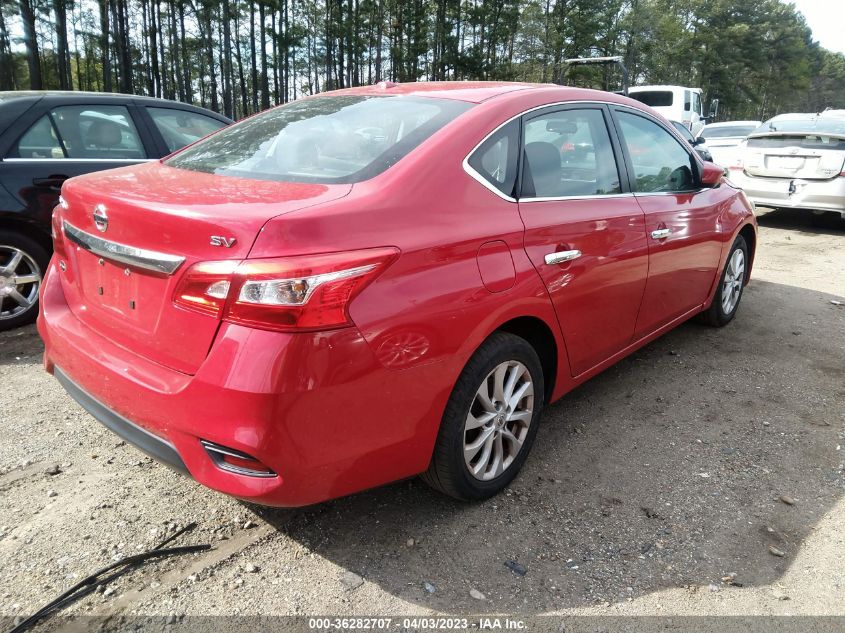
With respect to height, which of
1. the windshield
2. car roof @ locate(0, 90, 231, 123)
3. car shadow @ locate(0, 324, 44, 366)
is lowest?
car shadow @ locate(0, 324, 44, 366)

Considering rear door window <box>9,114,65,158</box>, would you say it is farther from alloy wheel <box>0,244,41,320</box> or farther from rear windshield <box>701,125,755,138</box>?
rear windshield <box>701,125,755,138</box>

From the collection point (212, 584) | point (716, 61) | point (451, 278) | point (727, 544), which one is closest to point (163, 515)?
point (212, 584)

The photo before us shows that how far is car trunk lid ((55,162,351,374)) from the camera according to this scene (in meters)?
1.82

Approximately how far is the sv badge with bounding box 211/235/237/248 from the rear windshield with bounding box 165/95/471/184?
19.7 inches

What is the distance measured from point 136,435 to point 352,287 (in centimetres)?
92

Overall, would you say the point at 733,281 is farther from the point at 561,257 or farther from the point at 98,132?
the point at 98,132

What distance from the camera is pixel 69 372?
2330 millimetres

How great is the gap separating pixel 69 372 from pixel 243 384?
102cm

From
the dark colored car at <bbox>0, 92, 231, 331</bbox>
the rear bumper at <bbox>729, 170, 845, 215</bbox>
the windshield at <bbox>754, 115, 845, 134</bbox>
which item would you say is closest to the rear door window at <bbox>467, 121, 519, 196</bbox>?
the dark colored car at <bbox>0, 92, 231, 331</bbox>

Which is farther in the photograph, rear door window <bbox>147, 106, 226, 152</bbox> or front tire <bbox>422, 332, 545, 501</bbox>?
rear door window <bbox>147, 106, 226, 152</bbox>

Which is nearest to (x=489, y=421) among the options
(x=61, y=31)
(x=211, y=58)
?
(x=61, y=31)

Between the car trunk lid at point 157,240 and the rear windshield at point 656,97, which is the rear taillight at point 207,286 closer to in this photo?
the car trunk lid at point 157,240

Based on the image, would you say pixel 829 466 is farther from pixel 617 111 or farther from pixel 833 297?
pixel 833 297

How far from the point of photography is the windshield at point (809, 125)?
8.78 metres
